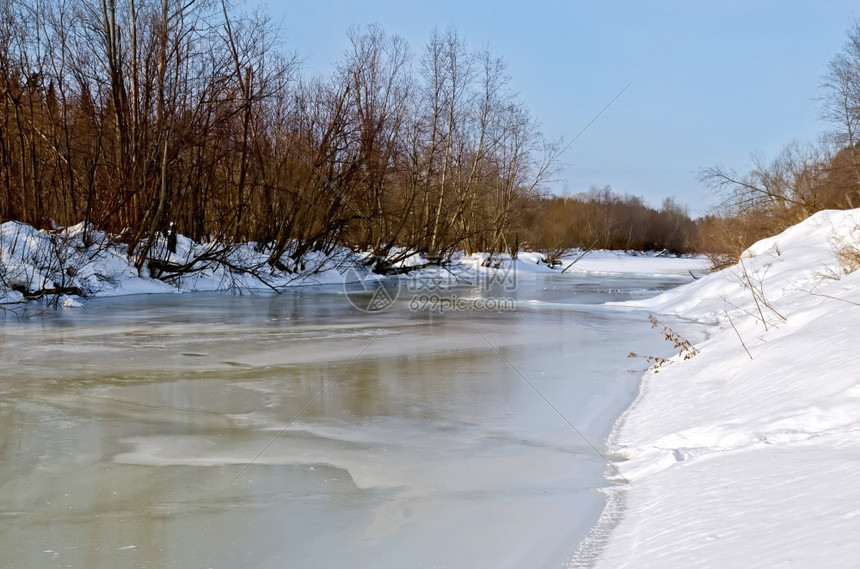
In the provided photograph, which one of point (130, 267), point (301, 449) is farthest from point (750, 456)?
point (130, 267)

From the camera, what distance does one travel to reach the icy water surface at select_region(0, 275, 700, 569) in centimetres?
275

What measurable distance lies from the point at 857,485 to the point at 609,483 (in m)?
1.57

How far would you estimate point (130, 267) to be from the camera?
15.5 metres

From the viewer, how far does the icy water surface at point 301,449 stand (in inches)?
108

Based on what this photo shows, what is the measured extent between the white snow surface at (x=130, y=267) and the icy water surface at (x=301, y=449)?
432 cm

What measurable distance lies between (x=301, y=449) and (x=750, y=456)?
8.12ft

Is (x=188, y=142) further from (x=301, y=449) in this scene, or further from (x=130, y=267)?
(x=301, y=449)

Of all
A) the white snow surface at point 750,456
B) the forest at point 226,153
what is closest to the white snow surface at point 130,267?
the forest at point 226,153

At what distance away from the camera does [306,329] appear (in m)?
9.69

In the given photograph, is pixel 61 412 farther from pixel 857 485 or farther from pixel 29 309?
Answer: pixel 29 309

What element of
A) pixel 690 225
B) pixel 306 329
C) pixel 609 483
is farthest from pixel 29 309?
pixel 690 225

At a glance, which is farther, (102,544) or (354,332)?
(354,332)

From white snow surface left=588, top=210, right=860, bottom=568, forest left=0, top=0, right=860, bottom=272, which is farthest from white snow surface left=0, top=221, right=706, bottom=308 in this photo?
white snow surface left=588, top=210, right=860, bottom=568

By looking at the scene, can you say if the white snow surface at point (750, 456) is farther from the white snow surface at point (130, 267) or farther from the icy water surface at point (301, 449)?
the white snow surface at point (130, 267)
